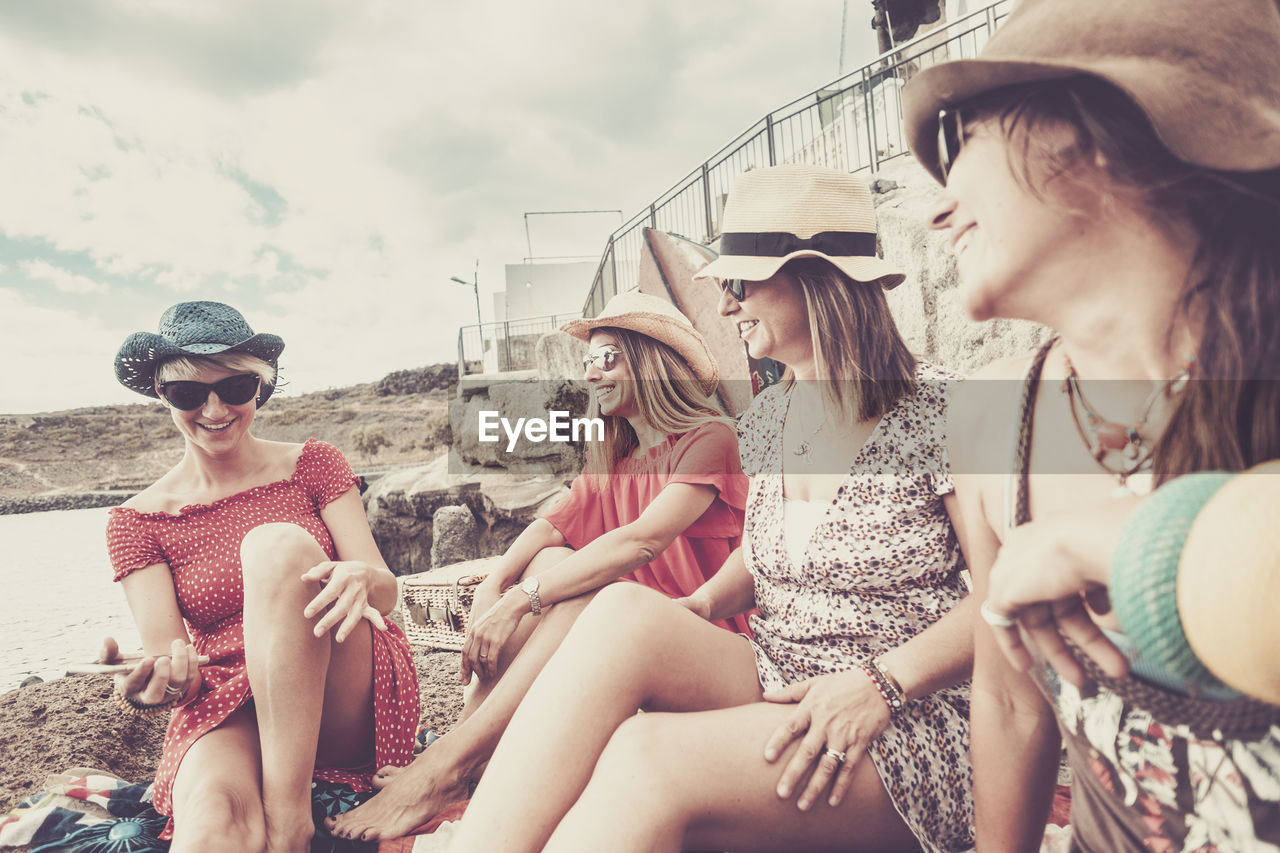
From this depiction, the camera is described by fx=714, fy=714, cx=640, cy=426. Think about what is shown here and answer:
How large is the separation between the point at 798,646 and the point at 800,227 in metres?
1.09

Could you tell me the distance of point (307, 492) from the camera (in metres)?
2.51

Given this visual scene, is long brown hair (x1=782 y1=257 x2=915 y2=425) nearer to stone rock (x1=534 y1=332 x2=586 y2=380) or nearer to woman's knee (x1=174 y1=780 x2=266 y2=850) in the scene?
woman's knee (x1=174 y1=780 x2=266 y2=850)

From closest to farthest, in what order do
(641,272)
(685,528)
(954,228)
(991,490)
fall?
1. (954,228)
2. (991,490)
3. (685,528)
4. (641,272)

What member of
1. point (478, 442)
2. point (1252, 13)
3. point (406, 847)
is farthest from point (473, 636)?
point (478, 442)

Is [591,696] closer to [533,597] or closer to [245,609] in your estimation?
[533,597]

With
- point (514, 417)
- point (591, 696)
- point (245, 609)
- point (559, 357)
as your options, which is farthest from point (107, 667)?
point (514, 417)

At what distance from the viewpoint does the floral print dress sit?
1394 millimetres

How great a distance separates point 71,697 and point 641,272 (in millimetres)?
5306

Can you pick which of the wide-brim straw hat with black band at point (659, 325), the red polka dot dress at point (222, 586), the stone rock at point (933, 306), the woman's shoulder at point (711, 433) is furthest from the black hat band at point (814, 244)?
the stone rock at point (933, 306)

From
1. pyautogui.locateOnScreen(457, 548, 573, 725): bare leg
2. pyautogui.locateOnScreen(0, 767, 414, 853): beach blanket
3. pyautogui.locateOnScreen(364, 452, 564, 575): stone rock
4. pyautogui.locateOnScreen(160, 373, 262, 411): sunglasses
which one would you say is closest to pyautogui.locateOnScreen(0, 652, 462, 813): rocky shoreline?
pyautogui.locateOnScreen(0, 767, 414, 853): beach blanket

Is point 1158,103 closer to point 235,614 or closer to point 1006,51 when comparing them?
point 1006,51

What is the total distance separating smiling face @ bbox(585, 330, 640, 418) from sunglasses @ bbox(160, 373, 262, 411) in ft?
3.93

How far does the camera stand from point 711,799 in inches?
49.7

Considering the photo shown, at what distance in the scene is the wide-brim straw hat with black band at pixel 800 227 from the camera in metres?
1.89
